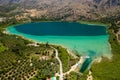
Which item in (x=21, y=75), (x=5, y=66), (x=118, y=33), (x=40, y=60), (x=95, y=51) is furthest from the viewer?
(x=118, y=33)

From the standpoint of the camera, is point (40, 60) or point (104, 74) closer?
point (104, 74)

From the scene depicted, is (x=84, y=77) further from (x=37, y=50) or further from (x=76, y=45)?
(x=76, y=45)

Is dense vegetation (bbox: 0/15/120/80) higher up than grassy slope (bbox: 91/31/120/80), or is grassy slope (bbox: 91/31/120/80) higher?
dense vegetation (bbox: 0/15/120/80)

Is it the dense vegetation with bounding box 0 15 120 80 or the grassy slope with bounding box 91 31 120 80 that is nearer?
the dense vegetation with bounding box 0 15 120 80

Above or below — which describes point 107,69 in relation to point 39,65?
below

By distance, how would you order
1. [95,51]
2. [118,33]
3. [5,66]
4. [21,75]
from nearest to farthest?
[21,75] < [5,66] < [95,51] < [118,33]

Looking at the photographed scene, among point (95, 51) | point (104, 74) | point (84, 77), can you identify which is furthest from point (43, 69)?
point (95, 51)

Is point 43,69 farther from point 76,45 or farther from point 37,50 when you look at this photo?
point 76,45

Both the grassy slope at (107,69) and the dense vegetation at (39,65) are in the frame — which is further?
the grassy slope at (107,69)

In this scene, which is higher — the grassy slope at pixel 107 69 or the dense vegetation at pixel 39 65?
the dense vegetation at pixel 39 65
